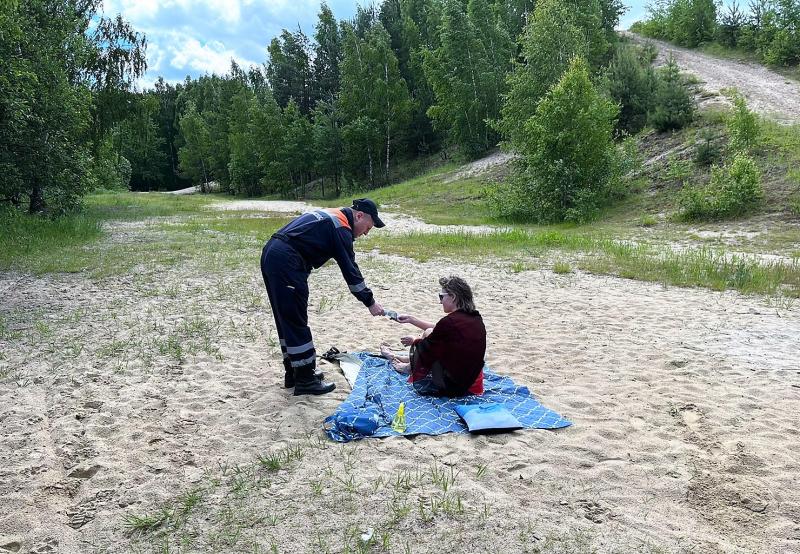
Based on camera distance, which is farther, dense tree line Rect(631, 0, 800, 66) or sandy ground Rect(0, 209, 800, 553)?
dense tree line Rect(631, 0, 800, 66)

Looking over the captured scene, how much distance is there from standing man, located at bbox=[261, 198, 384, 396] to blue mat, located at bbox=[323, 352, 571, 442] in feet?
2.28

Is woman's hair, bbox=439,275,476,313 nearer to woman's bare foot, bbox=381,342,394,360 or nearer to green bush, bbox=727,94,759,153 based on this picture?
woman's bare foot, bbox=381,342,394,360

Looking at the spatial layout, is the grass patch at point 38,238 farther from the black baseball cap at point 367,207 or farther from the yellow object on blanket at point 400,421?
the yellow object on blanket at point 400,421

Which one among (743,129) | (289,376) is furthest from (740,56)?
(289,376)

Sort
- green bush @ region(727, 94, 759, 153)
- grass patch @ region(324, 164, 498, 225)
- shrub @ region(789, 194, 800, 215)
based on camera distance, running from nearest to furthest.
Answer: shrub @ region(789, 194, 800, 215), green bush @ region(727, 94, 759, 153), grass patch @ region(324, 164, 498, 225)

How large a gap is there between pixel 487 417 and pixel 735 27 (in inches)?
1855

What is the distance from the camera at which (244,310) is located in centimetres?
905

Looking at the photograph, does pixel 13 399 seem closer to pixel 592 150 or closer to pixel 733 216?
pixel 733 216

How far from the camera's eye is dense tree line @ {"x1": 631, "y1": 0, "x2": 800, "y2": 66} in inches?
1289

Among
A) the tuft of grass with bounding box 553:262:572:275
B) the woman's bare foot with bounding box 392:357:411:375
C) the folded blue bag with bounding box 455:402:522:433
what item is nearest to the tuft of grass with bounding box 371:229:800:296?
the tuft of grass with bounding box 553:262:572:275

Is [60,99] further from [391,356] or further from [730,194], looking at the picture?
[730,194]

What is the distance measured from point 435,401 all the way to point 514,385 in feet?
2.98

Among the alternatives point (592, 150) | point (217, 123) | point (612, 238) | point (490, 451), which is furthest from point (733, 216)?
point (217, 123)

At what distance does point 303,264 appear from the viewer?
532 centimetres
